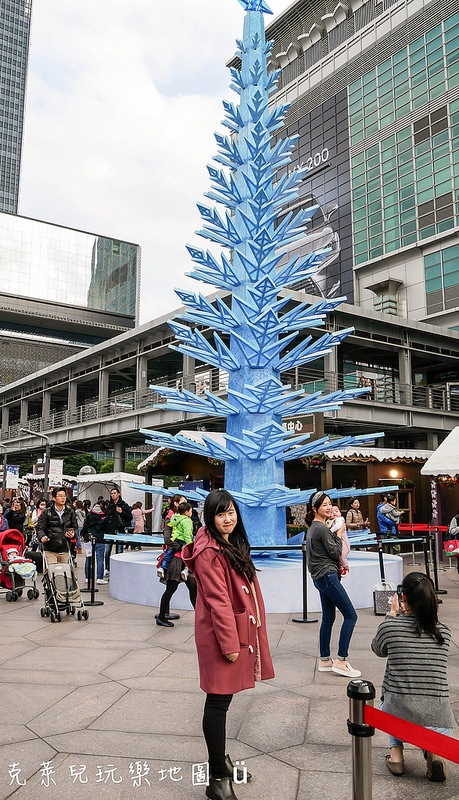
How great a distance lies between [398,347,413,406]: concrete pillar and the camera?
3303 cm

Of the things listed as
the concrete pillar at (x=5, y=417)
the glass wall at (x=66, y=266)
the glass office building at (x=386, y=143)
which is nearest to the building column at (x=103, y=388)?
the glass office building at (x=386, y=143)

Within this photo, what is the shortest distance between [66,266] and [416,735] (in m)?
122

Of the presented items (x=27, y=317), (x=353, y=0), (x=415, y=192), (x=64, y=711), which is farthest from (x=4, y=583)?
(x=27, y=317)

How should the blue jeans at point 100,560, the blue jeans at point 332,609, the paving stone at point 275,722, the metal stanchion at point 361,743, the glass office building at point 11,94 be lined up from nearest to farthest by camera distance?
the metal stanchion at point 361,743 < the paving stone at point 275,722 < the blue jeans at point 332,609 < the blue jeans at point 100,560 < the glass office building at point 11,94

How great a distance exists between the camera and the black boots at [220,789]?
10.6ft

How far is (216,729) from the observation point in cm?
325

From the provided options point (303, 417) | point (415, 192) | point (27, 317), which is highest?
point (27, 317)

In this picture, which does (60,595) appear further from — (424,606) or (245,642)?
(424,606)

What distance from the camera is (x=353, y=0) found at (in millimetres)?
56719

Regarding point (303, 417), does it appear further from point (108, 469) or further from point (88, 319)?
point (88, 319)

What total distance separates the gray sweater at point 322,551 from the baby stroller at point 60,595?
4063mm

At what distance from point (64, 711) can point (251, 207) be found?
29.2ft

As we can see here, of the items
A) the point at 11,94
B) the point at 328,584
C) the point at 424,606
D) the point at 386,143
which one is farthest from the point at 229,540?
the point at 11,94

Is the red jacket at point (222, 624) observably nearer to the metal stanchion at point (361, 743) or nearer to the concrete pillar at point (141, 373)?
the metal stanchion at point (361, 743)
